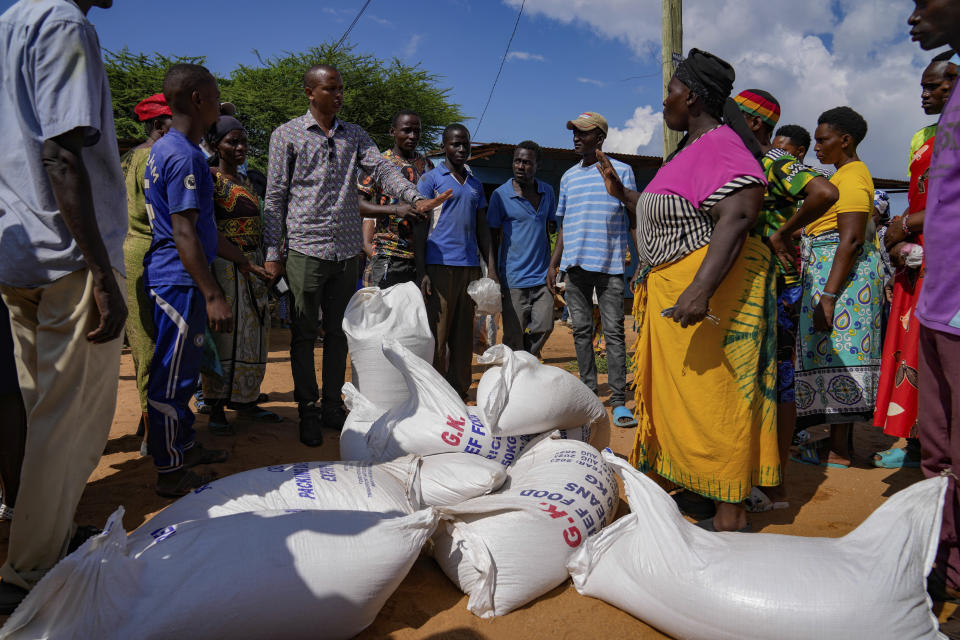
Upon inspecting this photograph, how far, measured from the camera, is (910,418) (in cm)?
313

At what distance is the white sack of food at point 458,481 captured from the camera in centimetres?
230

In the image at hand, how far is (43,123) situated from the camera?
5.88 feet

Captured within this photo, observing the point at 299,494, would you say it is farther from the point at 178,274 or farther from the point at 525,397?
the point at 178,274

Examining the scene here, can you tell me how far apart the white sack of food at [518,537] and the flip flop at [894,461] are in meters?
2.23

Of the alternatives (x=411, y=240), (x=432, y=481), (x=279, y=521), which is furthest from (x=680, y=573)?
(x=411, y=240)

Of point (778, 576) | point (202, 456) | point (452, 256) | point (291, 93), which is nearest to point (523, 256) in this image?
point (452, 256)

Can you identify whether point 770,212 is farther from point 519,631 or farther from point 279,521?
point 279,521

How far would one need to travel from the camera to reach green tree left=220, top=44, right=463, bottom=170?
1512 centimetres

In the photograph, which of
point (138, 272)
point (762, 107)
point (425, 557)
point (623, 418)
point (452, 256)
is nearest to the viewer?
point (425, 557)

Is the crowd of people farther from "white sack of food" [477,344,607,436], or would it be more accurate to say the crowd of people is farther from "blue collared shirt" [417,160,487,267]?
"white sack of food" [477,344,607,436]

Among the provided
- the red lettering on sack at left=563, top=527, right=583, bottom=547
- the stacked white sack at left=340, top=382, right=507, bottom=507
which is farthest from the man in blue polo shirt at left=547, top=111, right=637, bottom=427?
the red lettering on sack at left=563, top=527, right=583, bottom=547

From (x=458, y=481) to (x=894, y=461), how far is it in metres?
2.79

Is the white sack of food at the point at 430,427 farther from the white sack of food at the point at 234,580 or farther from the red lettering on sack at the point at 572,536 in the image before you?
the white sack of food at the point at 234,580

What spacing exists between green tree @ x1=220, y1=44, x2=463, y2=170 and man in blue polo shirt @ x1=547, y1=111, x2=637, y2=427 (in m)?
11.4
